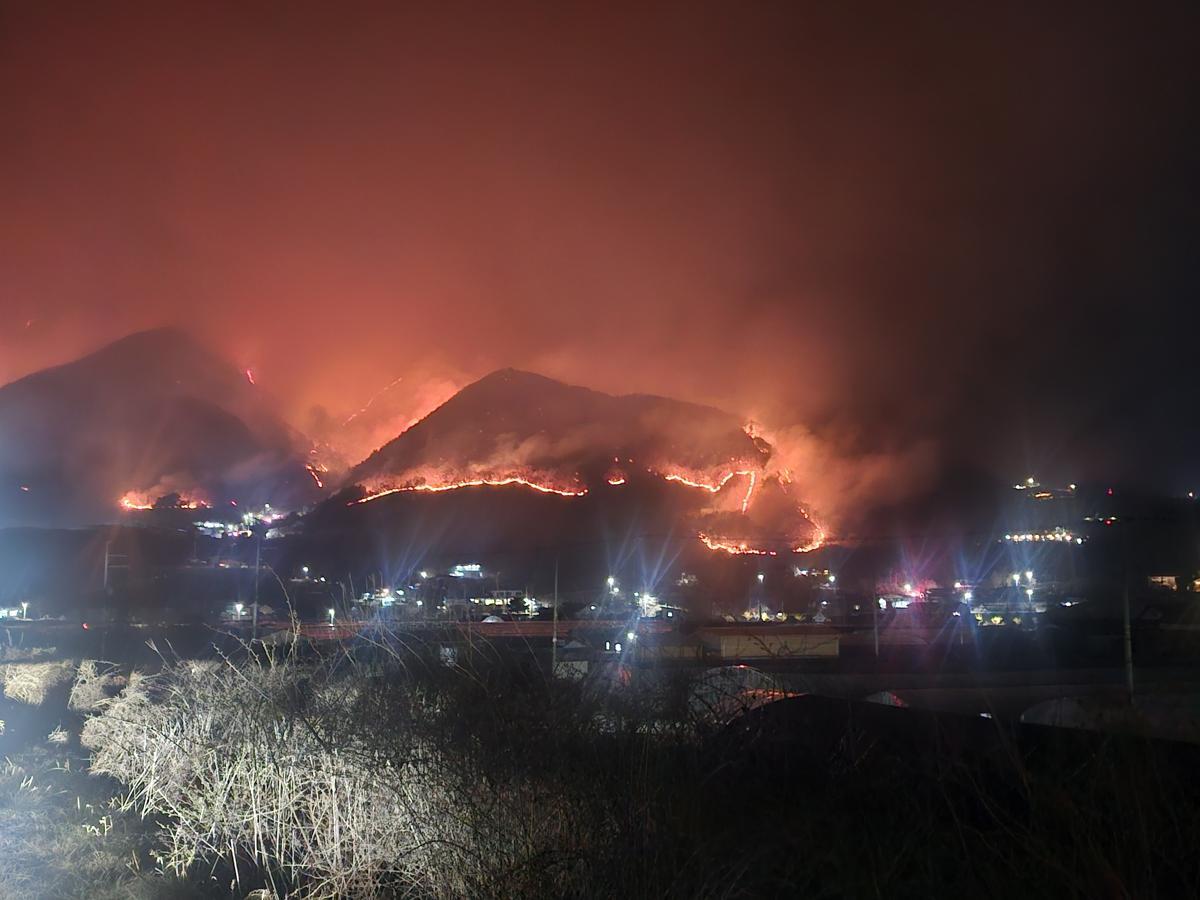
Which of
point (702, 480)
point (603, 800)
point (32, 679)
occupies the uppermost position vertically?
point (702, 480)

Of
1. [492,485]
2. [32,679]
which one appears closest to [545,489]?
[492,485]

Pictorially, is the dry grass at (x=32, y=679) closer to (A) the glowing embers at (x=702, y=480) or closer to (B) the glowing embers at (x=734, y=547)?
(B) the glowing embers at (x=734, y=547)

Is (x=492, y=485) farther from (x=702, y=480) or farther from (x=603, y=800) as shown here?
Answer: (x=603, y=800)

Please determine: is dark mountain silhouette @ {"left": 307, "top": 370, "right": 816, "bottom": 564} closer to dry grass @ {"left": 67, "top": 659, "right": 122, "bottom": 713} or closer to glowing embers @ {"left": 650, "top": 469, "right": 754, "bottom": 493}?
glowing embers @ {"left": 650, "top": 469, "right": 754, "bottom": 493}

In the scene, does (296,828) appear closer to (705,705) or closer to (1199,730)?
(705,705)

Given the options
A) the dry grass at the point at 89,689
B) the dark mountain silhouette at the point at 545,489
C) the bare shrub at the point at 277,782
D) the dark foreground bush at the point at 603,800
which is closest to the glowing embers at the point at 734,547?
the dark mountain silhouette at the point at 545,489

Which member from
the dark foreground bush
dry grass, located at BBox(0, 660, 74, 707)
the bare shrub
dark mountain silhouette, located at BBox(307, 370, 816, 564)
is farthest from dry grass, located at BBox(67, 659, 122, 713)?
dark mountain silhouette, located at BBox(307, 370, 816, 564)

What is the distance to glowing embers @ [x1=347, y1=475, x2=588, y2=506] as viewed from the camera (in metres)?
105

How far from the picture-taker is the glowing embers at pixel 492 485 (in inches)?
4129

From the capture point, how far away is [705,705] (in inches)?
306

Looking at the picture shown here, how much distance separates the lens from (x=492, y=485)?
107250mm

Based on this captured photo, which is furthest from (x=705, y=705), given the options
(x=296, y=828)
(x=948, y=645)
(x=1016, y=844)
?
(x=948, y=645)

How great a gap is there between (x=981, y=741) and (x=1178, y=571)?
1930 inches

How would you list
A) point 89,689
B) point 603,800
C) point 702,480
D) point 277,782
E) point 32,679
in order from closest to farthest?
point 603,800
point 277,782
point 89,689
point 32,679
point 702,480
